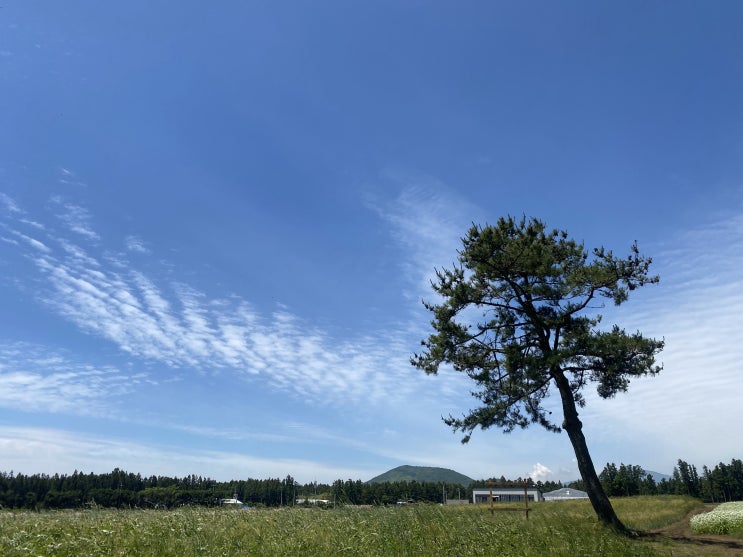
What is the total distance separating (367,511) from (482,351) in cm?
983

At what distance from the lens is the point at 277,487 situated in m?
127

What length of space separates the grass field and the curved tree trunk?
405cm

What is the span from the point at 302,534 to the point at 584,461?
13252mm

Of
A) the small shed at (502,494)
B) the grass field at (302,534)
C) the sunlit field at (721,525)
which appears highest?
the grass field at (302,534)

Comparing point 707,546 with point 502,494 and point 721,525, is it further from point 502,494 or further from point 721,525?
point 502,494

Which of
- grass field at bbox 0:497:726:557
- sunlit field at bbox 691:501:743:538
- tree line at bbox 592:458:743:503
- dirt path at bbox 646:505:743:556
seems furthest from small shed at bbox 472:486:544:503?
grass field at bbox 0:497:726:557

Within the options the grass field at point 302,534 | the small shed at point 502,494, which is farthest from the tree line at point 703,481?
the grass field at point 302,534

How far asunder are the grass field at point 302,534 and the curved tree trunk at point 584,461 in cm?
405

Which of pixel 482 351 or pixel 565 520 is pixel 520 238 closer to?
pixel 482 351

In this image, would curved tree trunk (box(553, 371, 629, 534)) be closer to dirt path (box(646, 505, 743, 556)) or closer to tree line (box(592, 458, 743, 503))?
dirt path (box(646, 505, 743, 556))

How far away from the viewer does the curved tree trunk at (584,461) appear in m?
17.3

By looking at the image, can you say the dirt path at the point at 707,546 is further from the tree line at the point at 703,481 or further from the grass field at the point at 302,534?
the tree line at the point at 703,481

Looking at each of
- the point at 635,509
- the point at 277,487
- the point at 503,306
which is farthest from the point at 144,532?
the point at 277,487

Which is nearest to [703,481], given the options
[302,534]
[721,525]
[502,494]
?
[502,494]
